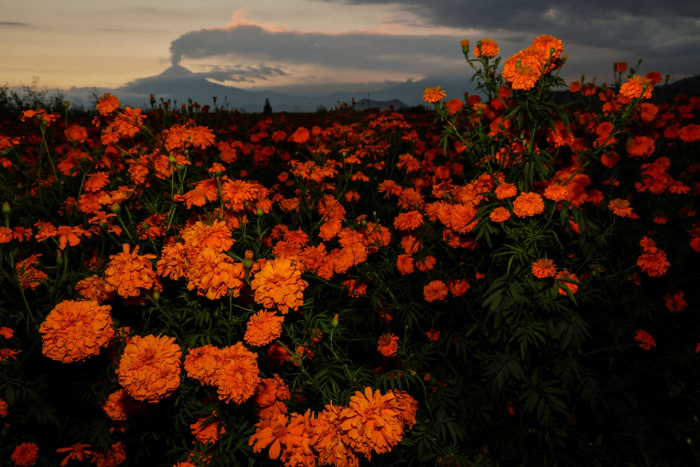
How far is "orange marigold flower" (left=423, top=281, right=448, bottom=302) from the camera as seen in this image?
2311mm

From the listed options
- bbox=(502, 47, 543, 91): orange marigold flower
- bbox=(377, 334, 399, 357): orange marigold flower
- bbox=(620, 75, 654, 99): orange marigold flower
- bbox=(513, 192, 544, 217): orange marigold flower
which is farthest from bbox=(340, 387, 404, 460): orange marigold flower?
bbox=(620, 75, 654, 99): orange marigold flower

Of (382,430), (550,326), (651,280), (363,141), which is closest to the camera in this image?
(382,430)

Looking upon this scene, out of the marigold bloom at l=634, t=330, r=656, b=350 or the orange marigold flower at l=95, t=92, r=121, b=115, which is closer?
the orange marigold flower at l=95, t=92, r=121, b=115

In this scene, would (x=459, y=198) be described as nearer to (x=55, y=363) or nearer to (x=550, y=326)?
(x=550, y=326)

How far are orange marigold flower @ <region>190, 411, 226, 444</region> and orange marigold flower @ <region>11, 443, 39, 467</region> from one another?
921mm

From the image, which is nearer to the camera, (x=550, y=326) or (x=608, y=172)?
(x=550, y=326)

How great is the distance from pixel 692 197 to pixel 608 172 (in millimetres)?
701

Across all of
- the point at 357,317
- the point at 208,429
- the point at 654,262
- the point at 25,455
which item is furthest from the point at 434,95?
the point at 25,455

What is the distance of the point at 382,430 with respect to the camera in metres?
1.30

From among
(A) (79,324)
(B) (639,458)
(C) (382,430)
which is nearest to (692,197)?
(B) (639,458)

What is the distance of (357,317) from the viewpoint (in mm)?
2166

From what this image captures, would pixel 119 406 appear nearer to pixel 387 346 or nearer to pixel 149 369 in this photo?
pixel 149 369

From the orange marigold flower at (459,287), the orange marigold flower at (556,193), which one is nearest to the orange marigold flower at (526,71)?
the orange marigold flower at (556,193)

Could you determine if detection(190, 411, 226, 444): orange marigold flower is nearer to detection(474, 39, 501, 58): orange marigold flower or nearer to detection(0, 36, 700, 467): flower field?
detection(0, 36, 700, 467): flower field
